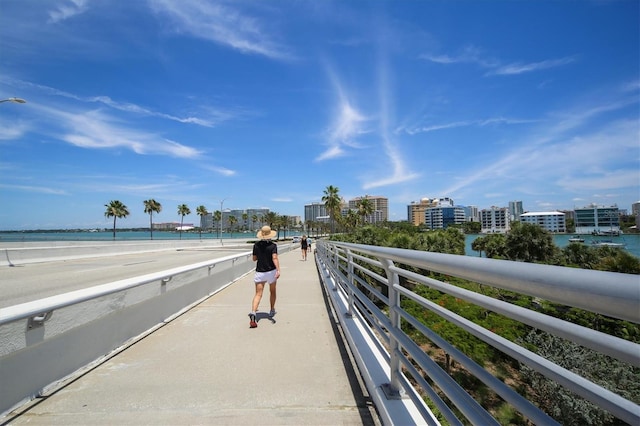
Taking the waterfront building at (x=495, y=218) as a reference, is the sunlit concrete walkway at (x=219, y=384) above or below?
below

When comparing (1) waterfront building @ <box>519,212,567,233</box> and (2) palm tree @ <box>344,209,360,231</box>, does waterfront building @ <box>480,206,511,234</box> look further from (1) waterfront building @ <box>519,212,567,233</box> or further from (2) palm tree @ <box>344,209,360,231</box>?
(2) palm tree @ <box>344,209,360,231</box>

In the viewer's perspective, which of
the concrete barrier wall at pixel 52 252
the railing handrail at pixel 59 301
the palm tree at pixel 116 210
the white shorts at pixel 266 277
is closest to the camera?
the railing handrail at pixel 59 301

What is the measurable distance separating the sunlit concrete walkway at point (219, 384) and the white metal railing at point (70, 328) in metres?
0.18

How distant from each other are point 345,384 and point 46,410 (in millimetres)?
2723

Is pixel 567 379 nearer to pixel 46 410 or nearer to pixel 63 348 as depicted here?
pixel 46 410

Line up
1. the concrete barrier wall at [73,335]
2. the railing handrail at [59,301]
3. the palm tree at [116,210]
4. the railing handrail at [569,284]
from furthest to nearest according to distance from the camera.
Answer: the palm tree at [116,210] < the concrete barrier wall at [73,335] < the railing handrail at [59,301] < the railing handrail at [569,284]

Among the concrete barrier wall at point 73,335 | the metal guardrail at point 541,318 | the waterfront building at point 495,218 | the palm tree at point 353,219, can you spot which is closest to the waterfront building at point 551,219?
the waterfront building at point 495,218

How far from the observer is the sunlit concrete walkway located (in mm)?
3029

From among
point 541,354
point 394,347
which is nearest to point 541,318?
point 394,347

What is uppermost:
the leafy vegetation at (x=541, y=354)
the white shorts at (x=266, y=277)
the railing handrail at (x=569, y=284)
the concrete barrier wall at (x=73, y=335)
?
the railing handrail at (x=569, y=284)

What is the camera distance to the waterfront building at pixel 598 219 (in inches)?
4200

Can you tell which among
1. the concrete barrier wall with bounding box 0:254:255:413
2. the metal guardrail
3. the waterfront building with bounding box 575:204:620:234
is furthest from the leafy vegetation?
the waterfront building with bounding box 575:204:620:234

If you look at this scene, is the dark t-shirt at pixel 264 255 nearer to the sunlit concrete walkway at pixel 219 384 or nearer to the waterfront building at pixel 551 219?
the sunlit concrete walkway at pixel 219 384

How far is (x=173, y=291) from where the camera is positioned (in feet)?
22.1
